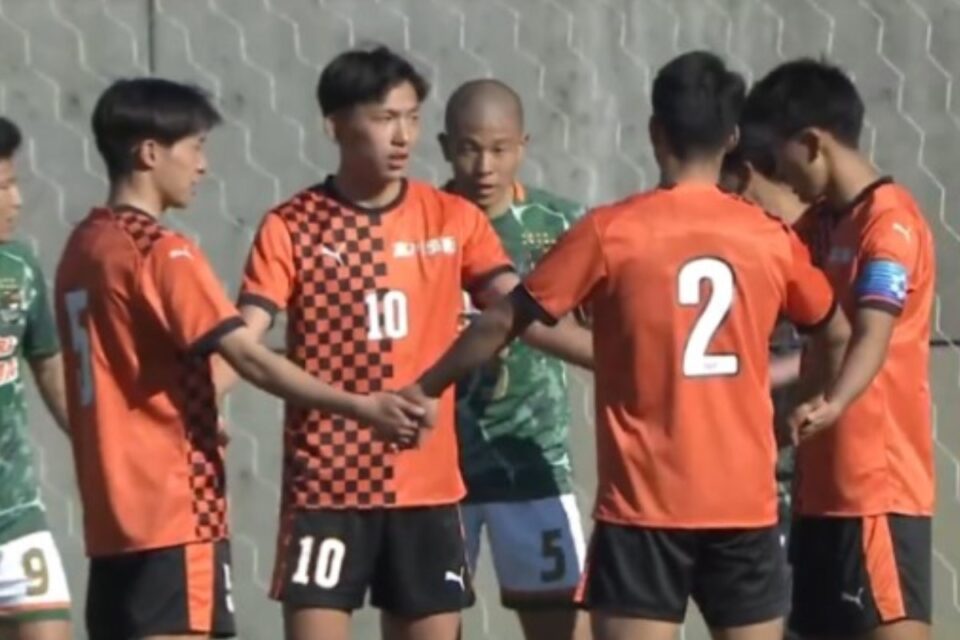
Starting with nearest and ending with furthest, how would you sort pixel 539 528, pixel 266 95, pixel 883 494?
pixel 883 494
pixel 539 528
pixel 266 95

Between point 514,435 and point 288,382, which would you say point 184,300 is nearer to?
point 288,382

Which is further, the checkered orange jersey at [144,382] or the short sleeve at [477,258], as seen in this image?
the short sleeve at [477,258]

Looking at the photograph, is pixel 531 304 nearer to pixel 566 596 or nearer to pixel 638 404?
pixel 638 404

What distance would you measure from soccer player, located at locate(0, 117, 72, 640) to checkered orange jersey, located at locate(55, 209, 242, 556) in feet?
2.03

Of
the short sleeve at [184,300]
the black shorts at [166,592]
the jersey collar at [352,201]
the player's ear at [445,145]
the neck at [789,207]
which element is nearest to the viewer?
the short sleeve at [184,300]

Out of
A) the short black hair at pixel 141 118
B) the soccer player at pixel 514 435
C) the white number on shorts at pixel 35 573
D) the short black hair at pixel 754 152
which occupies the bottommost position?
the white number on shorts at pixel 35 573

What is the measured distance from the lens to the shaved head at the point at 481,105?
262 inches

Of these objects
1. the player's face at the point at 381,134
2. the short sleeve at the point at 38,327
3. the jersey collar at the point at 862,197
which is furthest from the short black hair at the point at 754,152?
the short sleeve at the point at 38,327

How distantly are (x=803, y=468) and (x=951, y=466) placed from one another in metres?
1.63

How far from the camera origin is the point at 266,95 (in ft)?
24.3

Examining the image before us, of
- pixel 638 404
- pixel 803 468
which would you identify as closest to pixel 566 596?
pixel 803 468

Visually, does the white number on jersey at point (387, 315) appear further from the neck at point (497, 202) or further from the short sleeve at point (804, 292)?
the short sleeve at point (804, 292)

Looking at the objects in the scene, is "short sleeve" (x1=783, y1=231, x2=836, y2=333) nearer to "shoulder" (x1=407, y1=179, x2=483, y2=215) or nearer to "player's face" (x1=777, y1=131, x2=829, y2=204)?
"player's face" (x1=777, y1=131, x2=829, y2=204)

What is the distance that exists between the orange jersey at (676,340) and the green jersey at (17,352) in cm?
144
